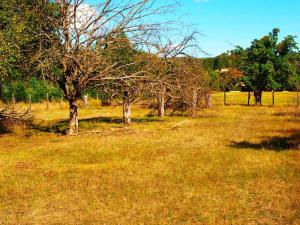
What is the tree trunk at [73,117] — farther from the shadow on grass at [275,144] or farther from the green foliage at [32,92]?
the green foliage at [32,92]

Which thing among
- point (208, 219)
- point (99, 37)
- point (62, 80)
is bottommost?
point (208, 219)

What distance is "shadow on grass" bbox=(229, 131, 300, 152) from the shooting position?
711 inches

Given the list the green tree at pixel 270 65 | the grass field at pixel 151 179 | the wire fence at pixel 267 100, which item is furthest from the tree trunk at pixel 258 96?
the grass field at pixel 151 179

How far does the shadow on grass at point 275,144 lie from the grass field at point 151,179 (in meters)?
0.05

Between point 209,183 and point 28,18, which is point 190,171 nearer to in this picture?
point 209,183

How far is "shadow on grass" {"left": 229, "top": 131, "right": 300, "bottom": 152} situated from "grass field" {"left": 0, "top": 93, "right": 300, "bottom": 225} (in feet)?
0.15

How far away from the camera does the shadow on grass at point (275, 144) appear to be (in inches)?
711

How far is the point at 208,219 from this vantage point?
905cm

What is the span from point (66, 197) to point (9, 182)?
2566 millimetres

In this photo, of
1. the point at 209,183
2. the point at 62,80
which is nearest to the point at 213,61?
the point at 62,80

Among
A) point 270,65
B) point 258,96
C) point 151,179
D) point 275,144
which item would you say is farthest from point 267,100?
point 151,179

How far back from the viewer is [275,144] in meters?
19.2

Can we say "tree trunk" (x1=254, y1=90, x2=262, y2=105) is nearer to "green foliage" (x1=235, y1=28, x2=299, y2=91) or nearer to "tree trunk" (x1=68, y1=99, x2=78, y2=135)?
"green foliage" (x1=235, y1=28, x2=299, y2=91)

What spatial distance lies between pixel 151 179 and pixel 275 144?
28.6 ft
